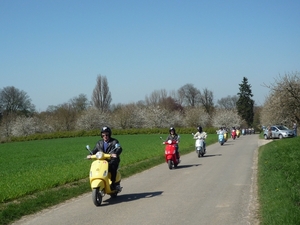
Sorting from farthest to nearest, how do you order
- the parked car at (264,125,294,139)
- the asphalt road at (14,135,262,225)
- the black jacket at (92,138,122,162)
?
the parked car at (264,125,294,139)
the black jacket at (92,138,122,162)
the asphalt road at (14,135,262,225)

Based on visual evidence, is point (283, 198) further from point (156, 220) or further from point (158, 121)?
point (158, 121)

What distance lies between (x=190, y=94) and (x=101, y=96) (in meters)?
27.9

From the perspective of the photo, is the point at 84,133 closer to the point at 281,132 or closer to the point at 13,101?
the point at 13,101

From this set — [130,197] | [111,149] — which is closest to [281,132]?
[130,197]

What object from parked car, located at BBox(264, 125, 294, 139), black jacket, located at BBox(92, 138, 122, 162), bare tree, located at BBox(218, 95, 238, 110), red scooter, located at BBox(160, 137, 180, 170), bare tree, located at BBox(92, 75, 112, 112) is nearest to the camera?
black jacket, located at BBox(92, 138, 122, 162)

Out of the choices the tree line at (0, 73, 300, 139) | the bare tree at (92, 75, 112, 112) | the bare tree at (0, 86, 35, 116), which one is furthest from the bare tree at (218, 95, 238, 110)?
the bare tree at (0, 86, 35, 116)

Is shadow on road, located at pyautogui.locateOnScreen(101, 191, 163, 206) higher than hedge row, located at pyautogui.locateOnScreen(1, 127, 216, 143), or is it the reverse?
hedge row, located at pyautogui.locateOnScreen(1, 127, 216, 143)

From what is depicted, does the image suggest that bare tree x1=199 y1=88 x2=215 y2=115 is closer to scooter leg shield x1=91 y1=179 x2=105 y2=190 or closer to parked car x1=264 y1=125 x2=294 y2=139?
parked car x1=264 y1=125 x2=294 y2=139

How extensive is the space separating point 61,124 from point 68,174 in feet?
290

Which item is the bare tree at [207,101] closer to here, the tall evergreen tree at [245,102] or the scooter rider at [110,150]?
the tall evergreen tree at [245,102]

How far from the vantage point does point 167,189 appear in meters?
A: 11.5

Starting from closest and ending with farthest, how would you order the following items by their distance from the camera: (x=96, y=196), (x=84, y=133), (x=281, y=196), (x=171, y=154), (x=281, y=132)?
(x=281, y=196) → (x=96, y=196) → (x=171, y=154) → (x=281, y=132) → (x=84, y=133)

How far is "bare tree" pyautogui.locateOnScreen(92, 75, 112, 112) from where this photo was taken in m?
102

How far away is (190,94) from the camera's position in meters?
119
